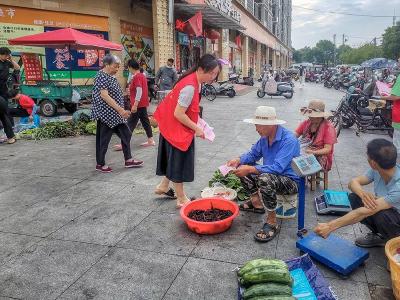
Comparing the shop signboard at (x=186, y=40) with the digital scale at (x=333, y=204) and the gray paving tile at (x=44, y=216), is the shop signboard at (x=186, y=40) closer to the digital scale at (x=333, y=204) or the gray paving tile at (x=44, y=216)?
the gray paving tile at (x=44, y=216)

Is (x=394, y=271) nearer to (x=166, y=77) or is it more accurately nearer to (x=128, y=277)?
(x=128, y=277)

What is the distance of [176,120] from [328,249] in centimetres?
195

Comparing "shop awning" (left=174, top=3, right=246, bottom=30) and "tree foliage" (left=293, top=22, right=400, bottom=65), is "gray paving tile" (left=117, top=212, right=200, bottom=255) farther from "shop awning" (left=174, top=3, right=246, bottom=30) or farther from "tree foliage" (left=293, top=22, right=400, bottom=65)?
"tree foliage" (left=293, top=22, right=400, bottom=65)

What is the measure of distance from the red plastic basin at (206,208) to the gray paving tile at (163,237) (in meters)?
0.12

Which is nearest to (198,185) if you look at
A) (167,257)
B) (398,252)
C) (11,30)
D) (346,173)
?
(167,257)

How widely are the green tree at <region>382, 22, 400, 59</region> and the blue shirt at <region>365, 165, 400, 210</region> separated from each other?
5512 centimetres

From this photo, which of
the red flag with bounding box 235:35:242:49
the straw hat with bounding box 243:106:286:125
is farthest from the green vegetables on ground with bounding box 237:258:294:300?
the red flag with bounding box 235:35:242:49

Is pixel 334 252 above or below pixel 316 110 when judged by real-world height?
below

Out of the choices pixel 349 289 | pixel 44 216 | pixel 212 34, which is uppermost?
pixel 212 34

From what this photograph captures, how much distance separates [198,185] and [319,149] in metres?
1.70

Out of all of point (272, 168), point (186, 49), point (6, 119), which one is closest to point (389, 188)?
point (272, 168)

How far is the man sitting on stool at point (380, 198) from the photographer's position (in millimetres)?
2758

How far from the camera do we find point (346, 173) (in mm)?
5637

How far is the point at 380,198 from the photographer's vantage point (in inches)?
111
